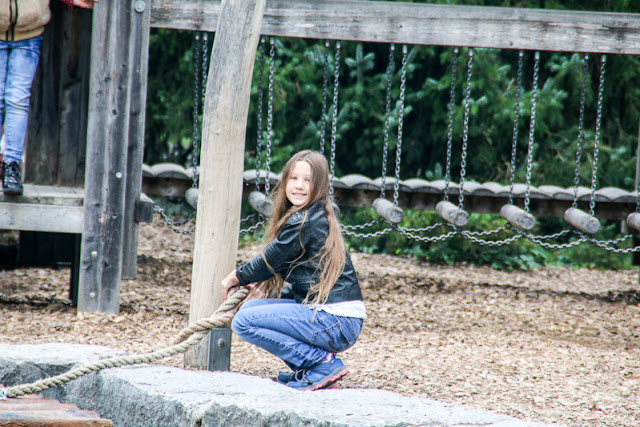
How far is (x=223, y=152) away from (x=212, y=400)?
46.9 inches

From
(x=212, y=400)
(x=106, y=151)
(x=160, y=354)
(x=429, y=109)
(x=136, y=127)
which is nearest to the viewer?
(x=212, y=400)

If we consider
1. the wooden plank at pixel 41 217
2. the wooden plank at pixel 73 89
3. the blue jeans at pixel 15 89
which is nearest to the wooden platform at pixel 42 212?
the wooden plank at pixel 41 217

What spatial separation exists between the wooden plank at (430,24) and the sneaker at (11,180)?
1489 millimetres

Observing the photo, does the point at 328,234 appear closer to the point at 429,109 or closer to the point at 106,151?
the point at 106,151

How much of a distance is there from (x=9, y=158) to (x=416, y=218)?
4882 millimetres

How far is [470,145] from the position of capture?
9.63m

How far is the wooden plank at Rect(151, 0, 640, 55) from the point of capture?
214 inches

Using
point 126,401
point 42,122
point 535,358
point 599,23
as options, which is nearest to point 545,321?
point 535,358

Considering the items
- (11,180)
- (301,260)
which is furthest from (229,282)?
(11,180)

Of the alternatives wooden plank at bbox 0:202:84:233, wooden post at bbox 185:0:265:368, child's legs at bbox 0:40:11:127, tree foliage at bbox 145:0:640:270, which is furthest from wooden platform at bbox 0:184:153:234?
tree foliage at bbox 145:0:640:270

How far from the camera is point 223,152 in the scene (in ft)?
11.2

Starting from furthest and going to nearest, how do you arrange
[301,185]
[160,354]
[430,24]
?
1. [430,24]
2. [301,185]
3. [160,354]

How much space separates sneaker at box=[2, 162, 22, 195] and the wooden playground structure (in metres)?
0.10

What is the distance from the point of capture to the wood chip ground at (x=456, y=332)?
368 centimetres
